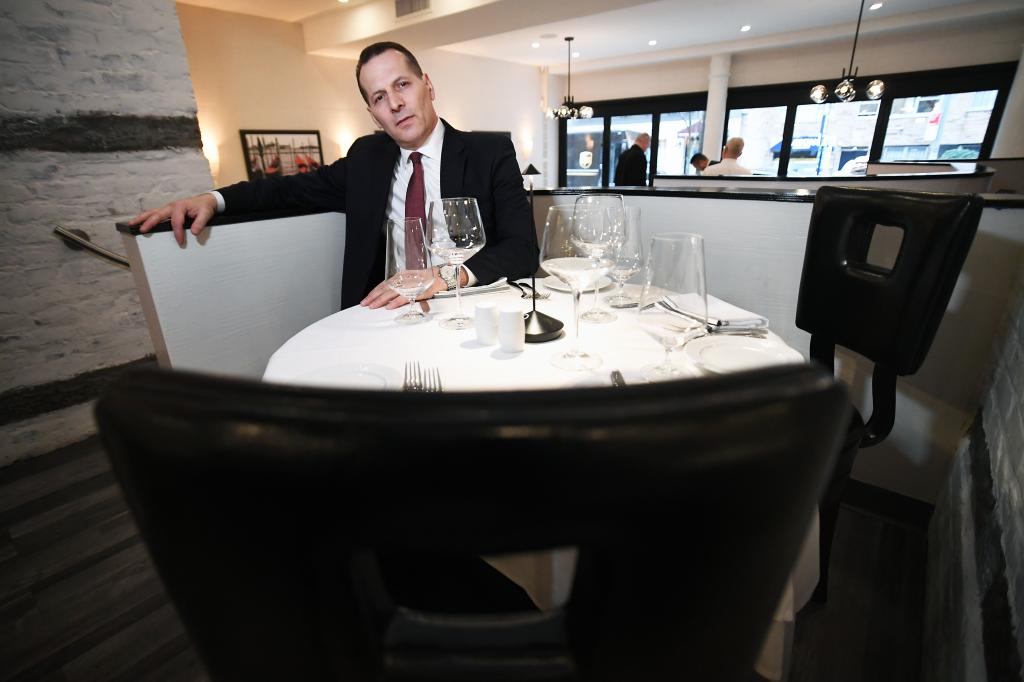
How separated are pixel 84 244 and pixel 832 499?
2.95 meters

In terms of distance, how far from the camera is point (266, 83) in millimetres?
5980

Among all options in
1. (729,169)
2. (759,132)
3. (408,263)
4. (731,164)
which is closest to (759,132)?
Result: (759,132)

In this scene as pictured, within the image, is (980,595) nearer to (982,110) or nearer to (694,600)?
(694,600)

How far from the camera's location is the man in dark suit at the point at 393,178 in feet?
5.87

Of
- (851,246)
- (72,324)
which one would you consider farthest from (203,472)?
(72,324)

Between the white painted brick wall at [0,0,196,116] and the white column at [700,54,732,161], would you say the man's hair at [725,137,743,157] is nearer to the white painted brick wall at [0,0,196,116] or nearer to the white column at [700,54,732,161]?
the white column at [700,54,732,161]

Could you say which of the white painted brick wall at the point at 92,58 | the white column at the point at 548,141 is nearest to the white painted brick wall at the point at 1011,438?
the white painted brick wall at the point at 92,58

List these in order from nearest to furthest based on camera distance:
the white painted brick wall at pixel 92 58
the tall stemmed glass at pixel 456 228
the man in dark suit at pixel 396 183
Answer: the tall stemmed glass at pixel 456 228, the man in dark suit at pixel 396 183, the white painted brick wall at pixel 92 58

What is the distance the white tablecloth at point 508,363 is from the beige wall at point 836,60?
891 centimetres

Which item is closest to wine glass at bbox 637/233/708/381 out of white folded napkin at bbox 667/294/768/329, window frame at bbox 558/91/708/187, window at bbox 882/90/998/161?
white folded napkin at bbox 667/294/768/329

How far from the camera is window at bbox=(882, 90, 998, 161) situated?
22.3 ft

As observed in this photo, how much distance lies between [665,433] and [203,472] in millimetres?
242

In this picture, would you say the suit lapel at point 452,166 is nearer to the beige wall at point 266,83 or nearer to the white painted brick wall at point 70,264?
the white painted brick wall at point 70,264

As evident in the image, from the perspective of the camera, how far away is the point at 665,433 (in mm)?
235
